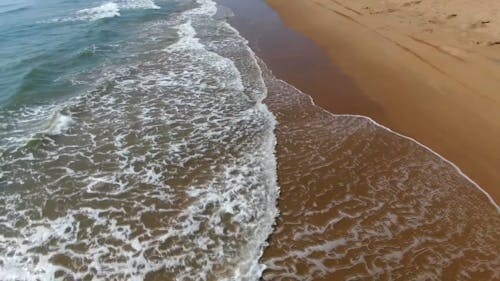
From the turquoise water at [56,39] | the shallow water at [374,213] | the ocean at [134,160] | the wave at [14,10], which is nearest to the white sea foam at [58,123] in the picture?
the ocean at [134,160]

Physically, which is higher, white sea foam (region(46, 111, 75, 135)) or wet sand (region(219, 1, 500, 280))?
wet sand (region(219, 1, 500, 280))

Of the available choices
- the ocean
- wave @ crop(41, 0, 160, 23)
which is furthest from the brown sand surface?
wave @ crop(41, 0, 160, 23)

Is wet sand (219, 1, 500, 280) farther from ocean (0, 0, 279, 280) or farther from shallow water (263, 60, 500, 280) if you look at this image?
ocean (0, 0, 279, 280)

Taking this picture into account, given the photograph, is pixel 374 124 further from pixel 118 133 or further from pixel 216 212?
pixel 118 133

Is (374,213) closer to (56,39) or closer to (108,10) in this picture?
(56,39)

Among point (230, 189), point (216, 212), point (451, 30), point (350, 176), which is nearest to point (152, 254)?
point (216, 212)

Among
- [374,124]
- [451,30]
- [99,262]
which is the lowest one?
[99,262]
